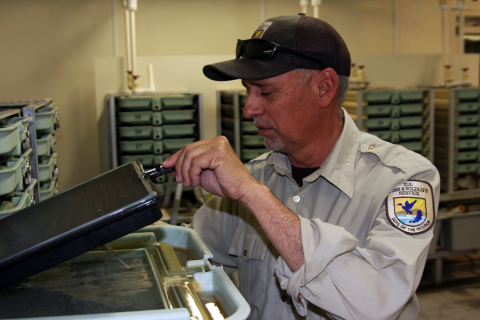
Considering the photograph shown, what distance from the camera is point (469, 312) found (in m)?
3.21

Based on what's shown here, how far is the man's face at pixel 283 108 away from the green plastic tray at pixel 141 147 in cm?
189

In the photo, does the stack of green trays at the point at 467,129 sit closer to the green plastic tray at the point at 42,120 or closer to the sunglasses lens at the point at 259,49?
the sunglasses lens at the point at 259,49

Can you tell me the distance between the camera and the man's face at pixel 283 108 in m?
1.23

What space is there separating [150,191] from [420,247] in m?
0.64

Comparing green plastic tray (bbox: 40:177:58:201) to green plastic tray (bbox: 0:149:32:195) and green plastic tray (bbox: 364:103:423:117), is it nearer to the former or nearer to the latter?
green plastic tray (bbox: 0:149:32:195)

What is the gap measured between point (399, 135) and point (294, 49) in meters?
2.58

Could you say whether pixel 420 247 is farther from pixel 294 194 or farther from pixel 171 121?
→ pixel 171 121

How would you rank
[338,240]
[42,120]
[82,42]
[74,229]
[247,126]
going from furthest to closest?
[82,42]
[247,126]
[42,120]
[338,240]
[74,229]

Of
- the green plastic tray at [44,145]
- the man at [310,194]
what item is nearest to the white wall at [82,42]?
the green plastic tray at [44,145]

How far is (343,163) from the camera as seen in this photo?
50.2 inches

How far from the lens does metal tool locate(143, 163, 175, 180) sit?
0.94 m

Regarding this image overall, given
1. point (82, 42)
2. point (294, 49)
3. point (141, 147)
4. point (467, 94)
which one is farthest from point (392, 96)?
point (82, 42)

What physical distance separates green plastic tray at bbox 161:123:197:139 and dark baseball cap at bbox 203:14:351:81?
1870 millimetres

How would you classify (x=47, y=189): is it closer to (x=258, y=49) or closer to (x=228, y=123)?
(x=258, y=49)
